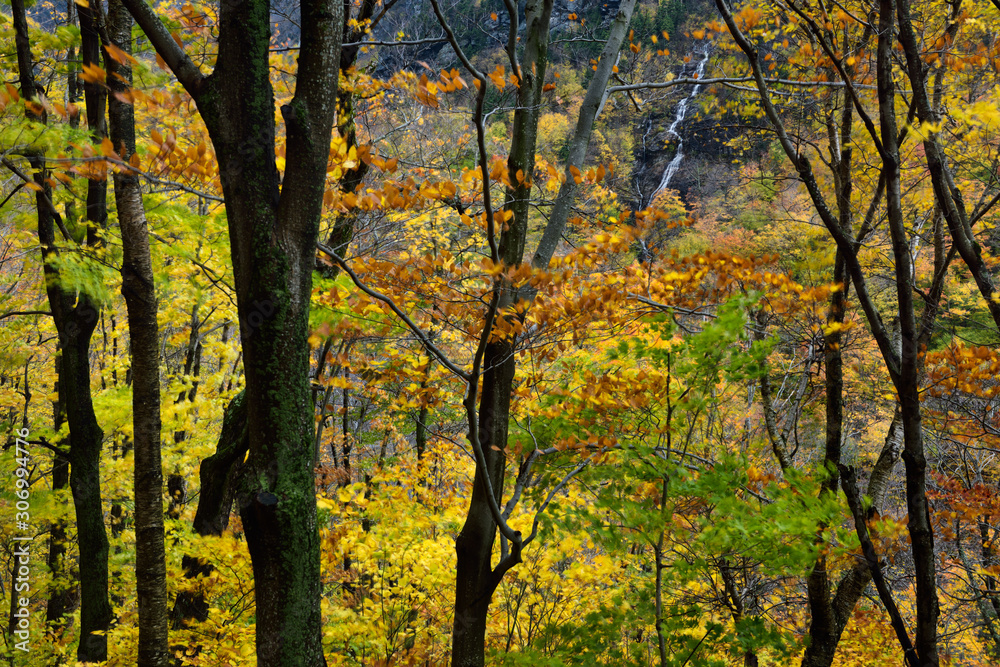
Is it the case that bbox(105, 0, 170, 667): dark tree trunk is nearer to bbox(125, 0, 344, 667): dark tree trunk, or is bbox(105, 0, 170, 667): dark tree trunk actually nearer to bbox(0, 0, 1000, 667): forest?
bbox(0, 0, 1000, 667): forest

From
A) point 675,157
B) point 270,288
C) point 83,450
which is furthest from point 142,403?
point 675,157

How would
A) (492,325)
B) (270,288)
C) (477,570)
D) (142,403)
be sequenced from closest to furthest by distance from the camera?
(270,288), (492,325), (477,570), (142,403)

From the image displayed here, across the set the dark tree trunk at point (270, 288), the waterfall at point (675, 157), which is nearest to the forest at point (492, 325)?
the dark tree trunk at point (270, 288)

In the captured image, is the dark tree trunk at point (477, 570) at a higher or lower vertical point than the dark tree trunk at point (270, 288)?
lower

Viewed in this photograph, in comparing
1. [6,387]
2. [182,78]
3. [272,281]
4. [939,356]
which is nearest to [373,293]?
[272,281]

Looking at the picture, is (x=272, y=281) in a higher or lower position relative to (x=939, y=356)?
lower

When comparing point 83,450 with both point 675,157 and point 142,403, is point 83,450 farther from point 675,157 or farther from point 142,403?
point 675,157

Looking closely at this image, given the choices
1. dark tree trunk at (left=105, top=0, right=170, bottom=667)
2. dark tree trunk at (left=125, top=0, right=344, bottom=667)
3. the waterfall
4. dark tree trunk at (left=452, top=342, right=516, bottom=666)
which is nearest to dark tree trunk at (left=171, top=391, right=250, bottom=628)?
dark tree trunk at (left=105, top=0, right=170, bottom=667)

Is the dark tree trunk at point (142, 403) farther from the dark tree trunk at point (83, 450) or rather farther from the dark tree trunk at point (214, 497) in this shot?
the dark tree trunk at point (83, 450)

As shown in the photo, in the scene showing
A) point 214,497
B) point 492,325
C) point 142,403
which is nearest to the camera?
point 492,325

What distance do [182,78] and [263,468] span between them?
1.51m

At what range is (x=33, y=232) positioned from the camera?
6.96 metres

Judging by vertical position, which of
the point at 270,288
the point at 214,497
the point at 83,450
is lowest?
the point at 214,497

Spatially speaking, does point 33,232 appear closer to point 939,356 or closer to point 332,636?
point 332,636
